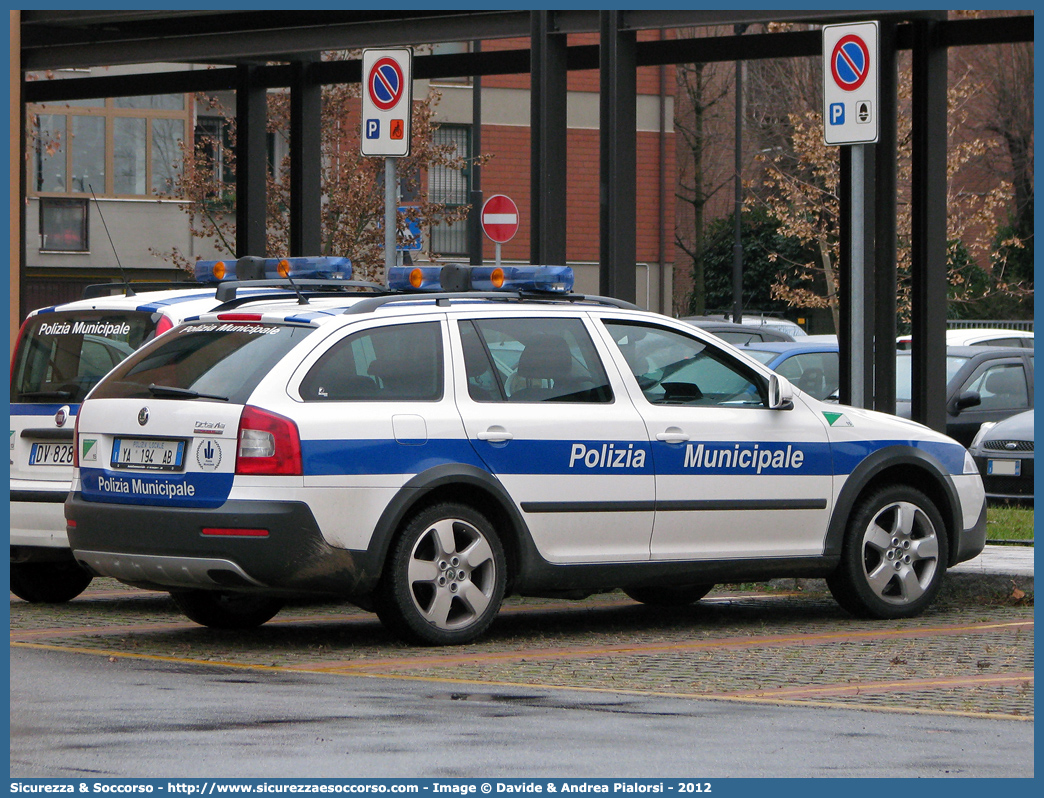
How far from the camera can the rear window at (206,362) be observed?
8273 millimetres

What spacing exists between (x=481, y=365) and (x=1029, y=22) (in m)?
6.90

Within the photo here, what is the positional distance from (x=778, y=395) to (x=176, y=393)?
122 inches

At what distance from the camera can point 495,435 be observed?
8617 millimetres

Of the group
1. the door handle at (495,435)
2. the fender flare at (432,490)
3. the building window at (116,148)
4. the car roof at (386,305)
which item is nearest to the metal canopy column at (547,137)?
the car roof at (386,305)

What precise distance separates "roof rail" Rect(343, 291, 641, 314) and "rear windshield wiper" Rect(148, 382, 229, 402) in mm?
787

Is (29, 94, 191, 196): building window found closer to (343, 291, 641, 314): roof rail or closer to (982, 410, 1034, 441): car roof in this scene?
(982, 410, 1034, 441): car roof

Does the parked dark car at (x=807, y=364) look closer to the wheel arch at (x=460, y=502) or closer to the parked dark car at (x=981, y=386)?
the parked dark car at (x=981, y=386)

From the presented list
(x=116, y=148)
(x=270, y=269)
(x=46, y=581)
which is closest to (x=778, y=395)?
(x=270, y=269)

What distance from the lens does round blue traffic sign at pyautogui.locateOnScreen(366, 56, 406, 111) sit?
41.3 ft

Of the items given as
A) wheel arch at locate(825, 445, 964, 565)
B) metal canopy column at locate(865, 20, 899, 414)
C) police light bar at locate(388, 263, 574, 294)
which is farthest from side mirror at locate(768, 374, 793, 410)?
metal canopy column at locate(865, 20, 899, 414)

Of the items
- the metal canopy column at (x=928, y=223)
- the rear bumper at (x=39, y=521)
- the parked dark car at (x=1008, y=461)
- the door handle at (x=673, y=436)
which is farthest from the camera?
the parked dark car at (x=1008, y=461)

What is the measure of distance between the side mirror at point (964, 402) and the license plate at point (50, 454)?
10598 mm

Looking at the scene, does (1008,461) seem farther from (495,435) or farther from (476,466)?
(476,466)

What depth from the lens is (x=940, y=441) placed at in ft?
33.0
